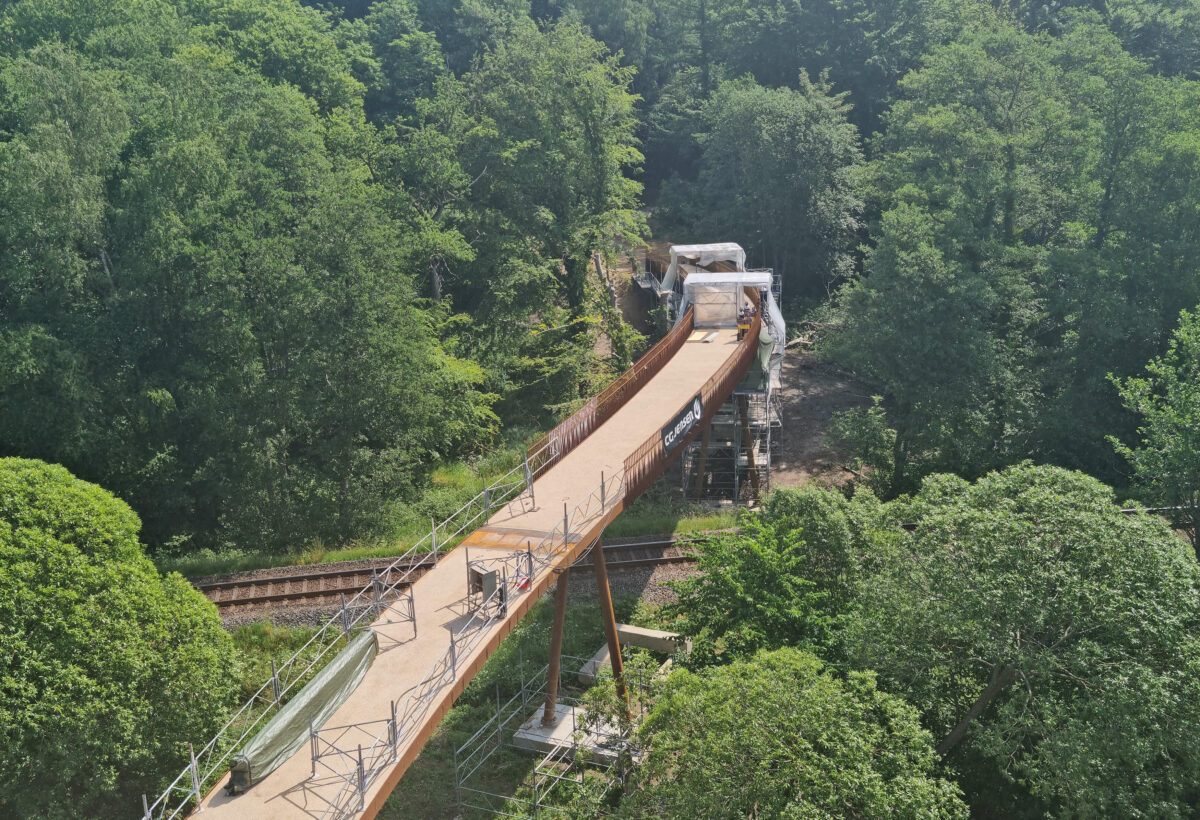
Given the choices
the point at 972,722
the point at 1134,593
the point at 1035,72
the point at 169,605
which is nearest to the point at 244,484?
the point at 169,605

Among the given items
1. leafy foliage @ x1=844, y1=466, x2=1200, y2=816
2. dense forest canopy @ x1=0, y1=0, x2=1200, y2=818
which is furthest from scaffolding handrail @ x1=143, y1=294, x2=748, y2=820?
leafy foliage @ x1=844, y1=466, x2=1200, y2=816

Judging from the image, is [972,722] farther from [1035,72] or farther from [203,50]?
[203,50]

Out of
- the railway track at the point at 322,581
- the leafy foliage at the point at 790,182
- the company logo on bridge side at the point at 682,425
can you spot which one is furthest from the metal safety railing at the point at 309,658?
the leafy foliage at the point at 790,182

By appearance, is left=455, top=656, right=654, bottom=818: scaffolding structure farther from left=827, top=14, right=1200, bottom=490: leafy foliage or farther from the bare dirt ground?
left=827, top=14, right=1200, bottom=490: leafy foliage

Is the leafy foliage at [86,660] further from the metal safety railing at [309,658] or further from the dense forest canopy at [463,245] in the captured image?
the dense forest canopy at [463,245]

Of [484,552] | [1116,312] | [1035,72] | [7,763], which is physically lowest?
[7,763]

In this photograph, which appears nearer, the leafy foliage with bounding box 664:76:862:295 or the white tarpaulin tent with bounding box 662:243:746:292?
the white tarpaulin tent with bounding box 662:243:746:292
